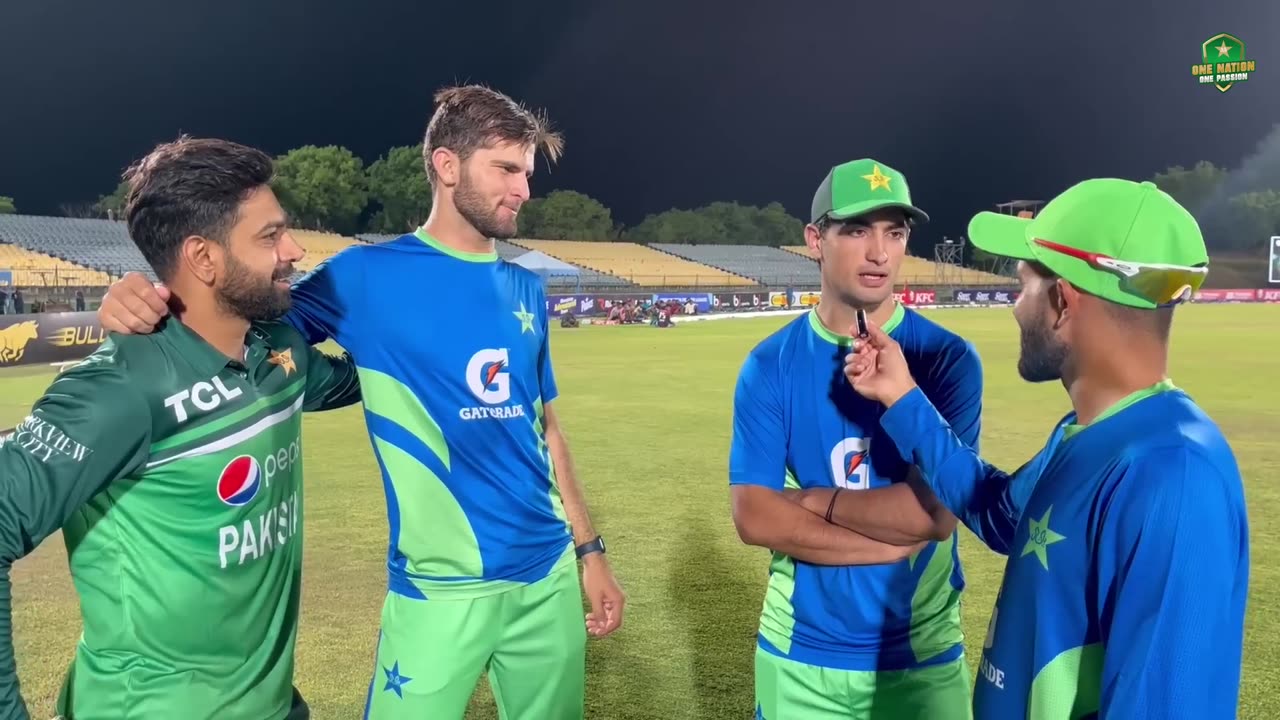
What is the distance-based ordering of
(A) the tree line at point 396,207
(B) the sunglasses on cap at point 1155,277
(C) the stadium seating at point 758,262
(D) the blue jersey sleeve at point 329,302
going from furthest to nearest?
1. (A) the tree line at point 396,207
2. (C) the stadium seating at point 758,262
3. (D) the blue jersey sleeve at point 329,302
4. (B) the sunglasses on cap at point 1155,277

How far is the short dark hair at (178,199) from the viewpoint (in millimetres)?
2342

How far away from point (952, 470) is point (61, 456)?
220cm

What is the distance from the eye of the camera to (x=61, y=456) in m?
1.86

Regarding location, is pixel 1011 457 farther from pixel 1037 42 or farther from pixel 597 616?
pixel 1037 42

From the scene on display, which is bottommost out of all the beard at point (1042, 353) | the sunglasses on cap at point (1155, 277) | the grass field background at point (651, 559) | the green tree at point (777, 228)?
the grass field background at point (651, 559)

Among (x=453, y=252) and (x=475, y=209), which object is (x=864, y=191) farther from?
(x=453, y=252)

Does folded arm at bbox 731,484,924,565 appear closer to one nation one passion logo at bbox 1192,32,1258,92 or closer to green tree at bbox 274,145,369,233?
green tree at bbox 274,145,369,233

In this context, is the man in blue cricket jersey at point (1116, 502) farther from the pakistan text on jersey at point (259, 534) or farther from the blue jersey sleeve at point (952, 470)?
the pakistan text on jersey at point (259, 534)

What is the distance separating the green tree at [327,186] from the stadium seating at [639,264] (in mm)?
18776

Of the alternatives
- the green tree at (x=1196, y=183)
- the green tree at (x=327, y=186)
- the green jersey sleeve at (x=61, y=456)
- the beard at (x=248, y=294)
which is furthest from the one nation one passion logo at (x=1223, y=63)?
the green jersey sleeve at (x=61, y=456)

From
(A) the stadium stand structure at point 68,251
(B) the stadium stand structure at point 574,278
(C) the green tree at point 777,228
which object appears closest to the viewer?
(A) the stadium stand structure at point 68,251

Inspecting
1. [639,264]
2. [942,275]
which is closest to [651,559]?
[639,264]

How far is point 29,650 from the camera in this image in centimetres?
479

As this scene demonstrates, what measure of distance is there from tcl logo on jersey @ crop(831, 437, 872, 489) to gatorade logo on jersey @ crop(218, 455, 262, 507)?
6.01ft
